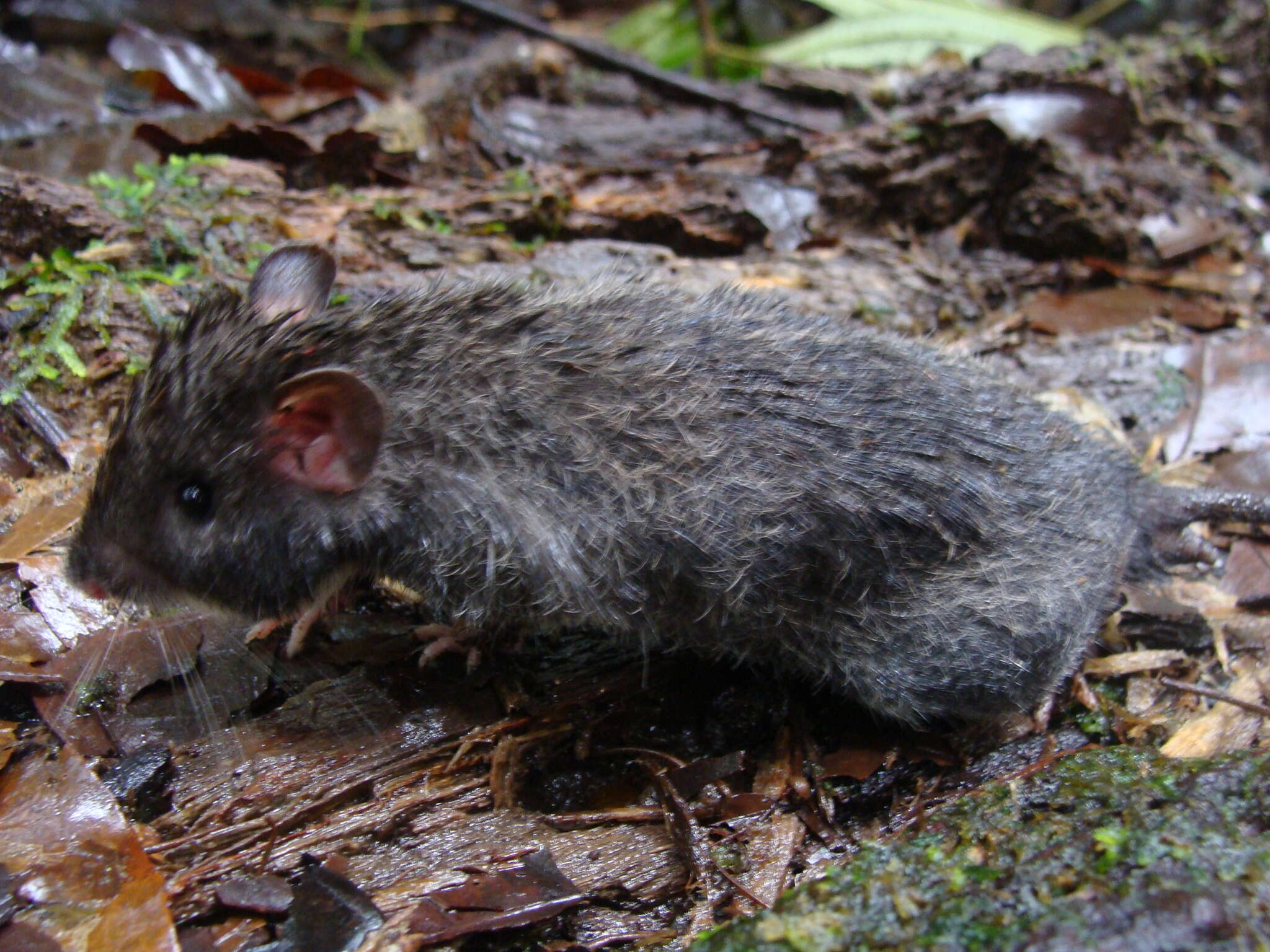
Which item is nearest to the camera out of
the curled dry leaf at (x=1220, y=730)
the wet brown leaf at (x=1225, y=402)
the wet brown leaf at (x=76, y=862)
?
the wet brown leaf at (x=76, y=862)

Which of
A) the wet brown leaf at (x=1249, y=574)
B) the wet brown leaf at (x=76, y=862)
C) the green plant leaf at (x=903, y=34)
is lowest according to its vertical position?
the wet brown leaf at (x=1249, y=574)

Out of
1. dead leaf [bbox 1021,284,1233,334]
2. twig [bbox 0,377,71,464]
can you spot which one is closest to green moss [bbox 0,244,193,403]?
twig [bbox 0,377,71,464]

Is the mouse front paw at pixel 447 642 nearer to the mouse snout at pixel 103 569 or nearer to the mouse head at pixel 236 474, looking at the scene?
the mouse head at pixel 236 474

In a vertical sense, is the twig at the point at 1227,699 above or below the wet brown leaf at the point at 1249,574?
above

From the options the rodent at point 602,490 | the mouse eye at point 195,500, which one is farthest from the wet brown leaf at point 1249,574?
the mouse eye at point 195,500

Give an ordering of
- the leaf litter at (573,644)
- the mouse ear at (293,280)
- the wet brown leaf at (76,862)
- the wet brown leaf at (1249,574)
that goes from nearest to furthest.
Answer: the wet brown leaf at (76,862), the leaf litter at (573,644), the mouse ear at (293,280), the wet brown leaf at (1249,574)

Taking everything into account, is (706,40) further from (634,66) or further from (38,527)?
(38,527)

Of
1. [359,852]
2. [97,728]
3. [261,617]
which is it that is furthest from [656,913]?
[97,728]

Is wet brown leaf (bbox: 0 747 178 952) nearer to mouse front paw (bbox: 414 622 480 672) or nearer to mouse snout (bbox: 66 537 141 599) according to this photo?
mouse snout (bbox: 66 537 141 599)
